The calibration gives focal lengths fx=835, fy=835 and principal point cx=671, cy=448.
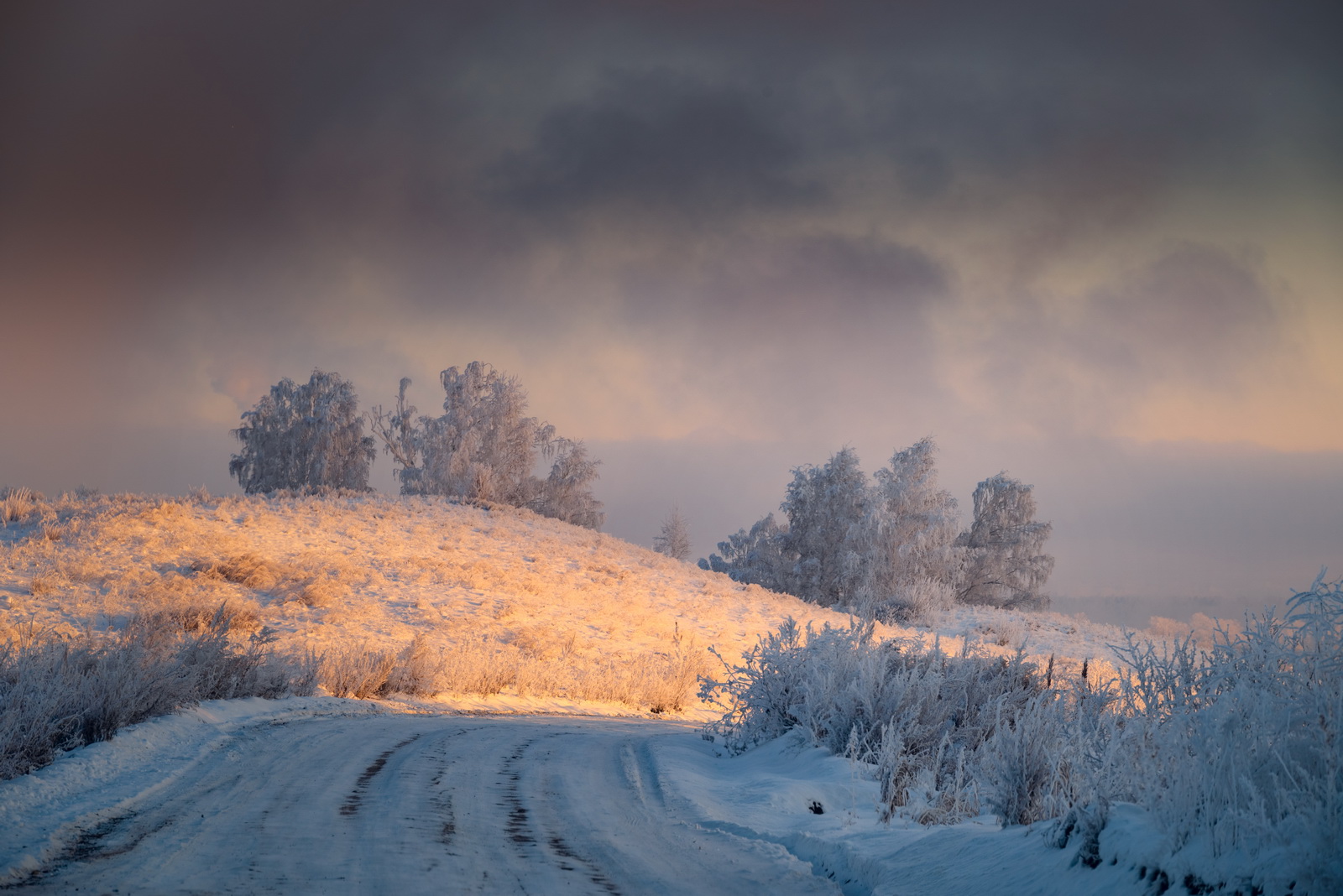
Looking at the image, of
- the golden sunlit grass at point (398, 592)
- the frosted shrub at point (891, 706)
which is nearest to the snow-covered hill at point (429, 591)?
the golden sunlit grass at point (398, 592)

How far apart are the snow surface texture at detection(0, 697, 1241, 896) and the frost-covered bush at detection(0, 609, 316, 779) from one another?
0.21 metres

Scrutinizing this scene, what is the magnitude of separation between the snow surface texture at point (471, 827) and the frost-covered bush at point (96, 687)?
206 millimetres

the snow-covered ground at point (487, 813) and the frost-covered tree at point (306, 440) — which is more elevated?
the frost-covered tree at point (306, 440)

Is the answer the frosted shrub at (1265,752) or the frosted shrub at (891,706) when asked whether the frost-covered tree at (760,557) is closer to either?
the frosted shrub at (891,706)

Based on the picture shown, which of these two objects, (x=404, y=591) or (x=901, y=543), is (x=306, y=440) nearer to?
(x=404, y=591)

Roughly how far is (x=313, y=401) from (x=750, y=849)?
171ft

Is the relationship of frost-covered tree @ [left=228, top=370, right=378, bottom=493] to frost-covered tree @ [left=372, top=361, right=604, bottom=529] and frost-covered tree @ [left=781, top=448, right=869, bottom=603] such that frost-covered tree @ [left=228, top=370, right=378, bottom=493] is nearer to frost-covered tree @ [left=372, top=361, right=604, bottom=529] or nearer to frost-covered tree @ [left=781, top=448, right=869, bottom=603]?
frost-covered tree @ [left=372, top=361, right=604, bottom=529]

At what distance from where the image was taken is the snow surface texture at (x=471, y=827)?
12.8ft

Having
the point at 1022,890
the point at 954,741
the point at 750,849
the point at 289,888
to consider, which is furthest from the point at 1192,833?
the point at 954,741

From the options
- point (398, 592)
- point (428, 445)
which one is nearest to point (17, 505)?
point (398, 592)

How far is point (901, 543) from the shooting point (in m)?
43.5

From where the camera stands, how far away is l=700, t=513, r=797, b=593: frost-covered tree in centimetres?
5144

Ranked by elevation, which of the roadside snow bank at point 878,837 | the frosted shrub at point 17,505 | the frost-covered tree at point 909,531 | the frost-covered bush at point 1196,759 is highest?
the frost-covered tree at point 909,531

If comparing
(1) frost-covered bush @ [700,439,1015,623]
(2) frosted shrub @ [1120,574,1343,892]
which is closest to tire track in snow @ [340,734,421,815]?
(2) frosted shrub @ [1120,574,1343,892]
